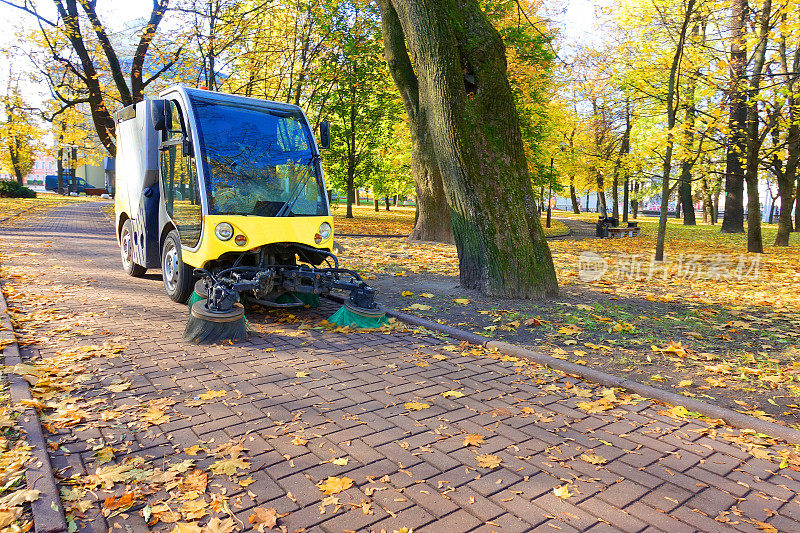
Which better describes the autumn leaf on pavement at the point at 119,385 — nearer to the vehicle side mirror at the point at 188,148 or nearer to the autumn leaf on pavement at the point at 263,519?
the autumn leaf on pavement at the point at 263,519

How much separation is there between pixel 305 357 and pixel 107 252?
10041mm

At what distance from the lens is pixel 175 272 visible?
8219mm

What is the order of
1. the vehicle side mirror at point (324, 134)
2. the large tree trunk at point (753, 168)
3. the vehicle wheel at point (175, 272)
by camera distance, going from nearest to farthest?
the vehicle wheel at point (175, 272)
the vehicle side mirror at point (324, 134)
the large tree trunk at point (753, 168)

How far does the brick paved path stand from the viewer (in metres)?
3.08

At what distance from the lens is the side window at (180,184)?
7.41m

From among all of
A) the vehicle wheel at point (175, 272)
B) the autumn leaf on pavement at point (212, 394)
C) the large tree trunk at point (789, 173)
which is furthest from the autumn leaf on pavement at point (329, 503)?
the large tree trunk at point (789, 173)

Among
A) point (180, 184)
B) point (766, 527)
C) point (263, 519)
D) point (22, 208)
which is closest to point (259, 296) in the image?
point (180, 184)

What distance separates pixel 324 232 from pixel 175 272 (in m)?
2.33

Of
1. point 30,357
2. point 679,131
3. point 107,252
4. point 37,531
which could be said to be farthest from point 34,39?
point 37,531

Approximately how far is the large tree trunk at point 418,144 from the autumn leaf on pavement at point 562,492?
923 cm

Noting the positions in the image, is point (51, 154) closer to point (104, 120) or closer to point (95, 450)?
point (104, 120)

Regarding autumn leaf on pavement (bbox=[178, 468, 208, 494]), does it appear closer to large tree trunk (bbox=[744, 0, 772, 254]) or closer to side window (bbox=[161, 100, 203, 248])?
side window (bbox=[161, 100, 203, 248])

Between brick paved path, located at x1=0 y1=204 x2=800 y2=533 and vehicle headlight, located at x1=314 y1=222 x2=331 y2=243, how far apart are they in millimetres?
1810

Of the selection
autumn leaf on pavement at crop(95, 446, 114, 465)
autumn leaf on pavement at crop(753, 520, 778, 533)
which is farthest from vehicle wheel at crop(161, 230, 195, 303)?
autumn leaf on pavement at crop(753, 520, 778, 533)
